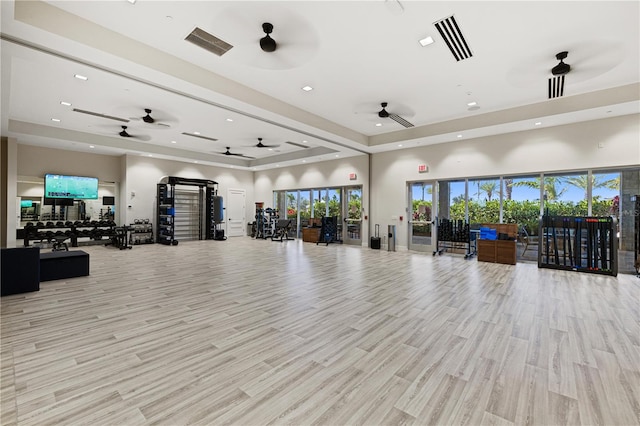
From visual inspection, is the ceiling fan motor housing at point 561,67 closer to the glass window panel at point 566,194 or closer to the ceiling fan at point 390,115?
the ceiling fan at point 390,115

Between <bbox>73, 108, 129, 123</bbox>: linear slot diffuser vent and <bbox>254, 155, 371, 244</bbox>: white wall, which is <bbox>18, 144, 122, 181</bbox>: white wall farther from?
<bbox>254, 155, 371, 244</bbox>: white wall

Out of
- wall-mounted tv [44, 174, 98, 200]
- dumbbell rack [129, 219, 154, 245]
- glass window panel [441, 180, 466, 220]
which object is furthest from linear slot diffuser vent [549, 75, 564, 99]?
wall-mounted tv [44, 174, 98, 200]

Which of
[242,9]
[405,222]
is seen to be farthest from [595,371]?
[405,222]

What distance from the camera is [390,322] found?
3.40m

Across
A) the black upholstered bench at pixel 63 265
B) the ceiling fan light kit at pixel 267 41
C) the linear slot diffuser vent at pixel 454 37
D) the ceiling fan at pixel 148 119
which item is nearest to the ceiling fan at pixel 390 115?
the linear slot diffuser vent at pixel 454 37

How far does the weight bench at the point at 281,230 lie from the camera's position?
12869mm

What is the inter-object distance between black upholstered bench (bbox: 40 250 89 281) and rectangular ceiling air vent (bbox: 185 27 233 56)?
15.0ft

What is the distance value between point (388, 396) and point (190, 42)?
5215 mm

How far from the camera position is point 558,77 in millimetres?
5344

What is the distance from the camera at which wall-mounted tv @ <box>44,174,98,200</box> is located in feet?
32.9

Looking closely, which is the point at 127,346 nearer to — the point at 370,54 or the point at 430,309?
the point at 430,309

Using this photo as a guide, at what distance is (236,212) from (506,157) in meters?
11.7

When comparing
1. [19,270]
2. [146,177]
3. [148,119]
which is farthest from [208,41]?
[146,177]

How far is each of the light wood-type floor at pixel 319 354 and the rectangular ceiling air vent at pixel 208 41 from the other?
388 cm
